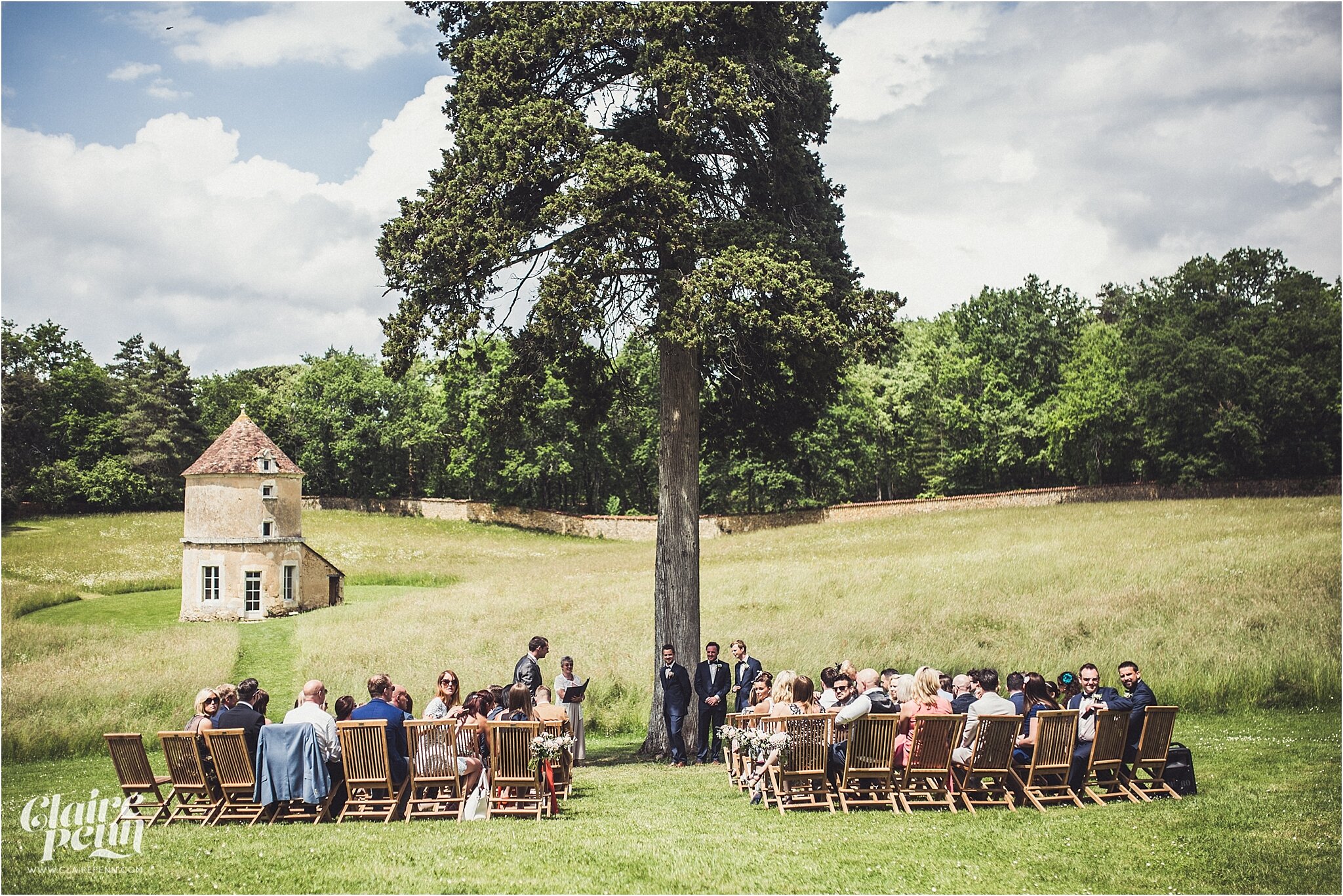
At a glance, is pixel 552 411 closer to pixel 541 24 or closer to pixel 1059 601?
pixel 1059 601

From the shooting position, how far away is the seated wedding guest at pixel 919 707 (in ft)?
34.3

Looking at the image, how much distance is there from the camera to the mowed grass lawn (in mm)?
7902

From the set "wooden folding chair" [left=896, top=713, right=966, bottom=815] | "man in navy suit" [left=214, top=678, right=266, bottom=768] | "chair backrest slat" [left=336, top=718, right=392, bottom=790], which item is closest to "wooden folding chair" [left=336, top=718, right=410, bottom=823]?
"chair backrest slat" [left=336, top=718, right=392, bottom=790]

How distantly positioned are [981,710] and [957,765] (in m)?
0.60

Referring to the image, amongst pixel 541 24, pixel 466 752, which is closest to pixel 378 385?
pixel 541 24

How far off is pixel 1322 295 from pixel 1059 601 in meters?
42.2

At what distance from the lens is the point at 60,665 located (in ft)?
81.0

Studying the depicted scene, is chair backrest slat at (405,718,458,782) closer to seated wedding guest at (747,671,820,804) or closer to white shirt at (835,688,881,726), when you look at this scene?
seated wedding guest at (747,671,820,804)

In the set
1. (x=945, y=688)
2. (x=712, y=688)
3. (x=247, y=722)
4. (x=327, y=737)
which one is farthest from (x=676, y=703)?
(x=247, y=722)

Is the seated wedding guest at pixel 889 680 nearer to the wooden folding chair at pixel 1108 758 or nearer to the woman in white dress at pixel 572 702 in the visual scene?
the wooden folding chair at pixel 1108 758

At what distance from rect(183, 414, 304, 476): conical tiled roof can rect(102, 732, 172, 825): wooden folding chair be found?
2927 cm

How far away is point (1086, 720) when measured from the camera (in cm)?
1070

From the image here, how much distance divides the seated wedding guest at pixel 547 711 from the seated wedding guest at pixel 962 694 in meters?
4.23

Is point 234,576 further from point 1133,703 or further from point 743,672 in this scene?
point 1133,703
